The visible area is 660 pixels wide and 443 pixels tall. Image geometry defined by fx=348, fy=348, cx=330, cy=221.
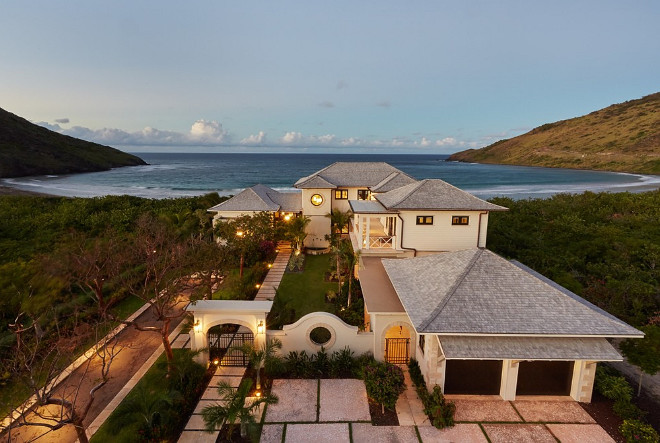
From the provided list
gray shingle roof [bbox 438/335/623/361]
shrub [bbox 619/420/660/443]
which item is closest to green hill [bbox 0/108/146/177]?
gray shingle roof [bbox 438/335/623/361]

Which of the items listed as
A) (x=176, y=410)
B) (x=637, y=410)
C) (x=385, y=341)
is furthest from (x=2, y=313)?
(x=637, y=410)

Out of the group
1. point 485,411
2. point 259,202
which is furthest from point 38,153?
point 485,411

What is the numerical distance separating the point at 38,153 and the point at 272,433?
105888 millimetres

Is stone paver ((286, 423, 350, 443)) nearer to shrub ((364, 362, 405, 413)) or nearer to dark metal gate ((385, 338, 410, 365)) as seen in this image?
shrub ((364, 362, 405, 413))

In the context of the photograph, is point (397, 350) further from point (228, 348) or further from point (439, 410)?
point (228, 348)

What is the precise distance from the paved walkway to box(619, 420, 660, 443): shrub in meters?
11.2

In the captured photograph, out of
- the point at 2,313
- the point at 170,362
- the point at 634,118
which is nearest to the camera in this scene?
the point at 170,362

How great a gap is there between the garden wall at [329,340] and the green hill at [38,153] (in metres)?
90.0

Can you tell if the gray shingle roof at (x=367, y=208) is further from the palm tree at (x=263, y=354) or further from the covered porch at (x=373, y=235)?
the palm tree at (x=263, y=354)

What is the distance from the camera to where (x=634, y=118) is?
103 m

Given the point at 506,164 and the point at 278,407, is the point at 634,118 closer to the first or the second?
the point at 506,164

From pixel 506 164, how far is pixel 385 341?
140 metres

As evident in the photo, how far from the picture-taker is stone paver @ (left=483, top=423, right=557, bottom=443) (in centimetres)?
956

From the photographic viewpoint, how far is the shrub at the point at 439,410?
33.1 ft
